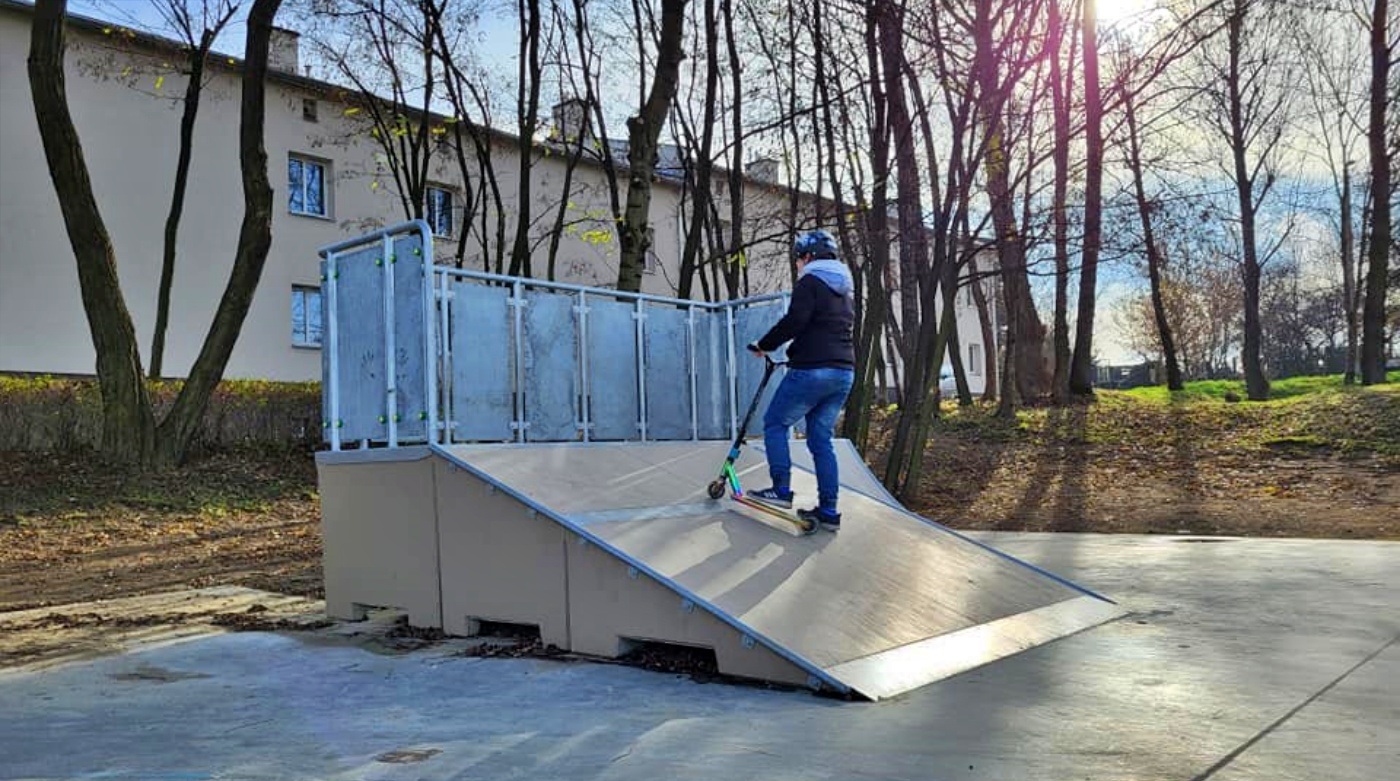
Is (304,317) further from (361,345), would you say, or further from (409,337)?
(409,337)

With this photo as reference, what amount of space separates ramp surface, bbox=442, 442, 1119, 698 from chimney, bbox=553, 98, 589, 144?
14.7 metres

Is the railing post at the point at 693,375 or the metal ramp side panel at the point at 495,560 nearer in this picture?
the metal ramp side panel at the point at 495,560

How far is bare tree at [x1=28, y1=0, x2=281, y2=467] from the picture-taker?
1389cm

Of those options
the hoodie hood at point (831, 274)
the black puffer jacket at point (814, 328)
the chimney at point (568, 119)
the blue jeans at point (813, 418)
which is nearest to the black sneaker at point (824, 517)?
the blue jeans at point (813, 418)

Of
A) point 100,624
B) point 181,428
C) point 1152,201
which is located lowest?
point 100,624

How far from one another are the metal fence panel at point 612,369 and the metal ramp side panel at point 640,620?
3.32m

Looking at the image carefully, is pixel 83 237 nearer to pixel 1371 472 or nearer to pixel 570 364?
pixel 570 364

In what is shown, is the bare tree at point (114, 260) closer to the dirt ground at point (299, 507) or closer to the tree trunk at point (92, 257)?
the tree trunk at point (92, 257)

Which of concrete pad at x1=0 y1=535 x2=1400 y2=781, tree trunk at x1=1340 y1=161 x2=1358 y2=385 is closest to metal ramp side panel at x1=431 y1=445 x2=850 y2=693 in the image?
concrete pad at x1=0 y1=535 x2=1400 y2=781

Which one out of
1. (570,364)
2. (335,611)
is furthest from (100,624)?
(570,364)

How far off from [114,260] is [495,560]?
11.5 metres

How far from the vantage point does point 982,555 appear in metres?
7.30

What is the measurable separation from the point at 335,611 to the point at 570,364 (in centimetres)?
276

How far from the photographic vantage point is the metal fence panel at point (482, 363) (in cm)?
764
